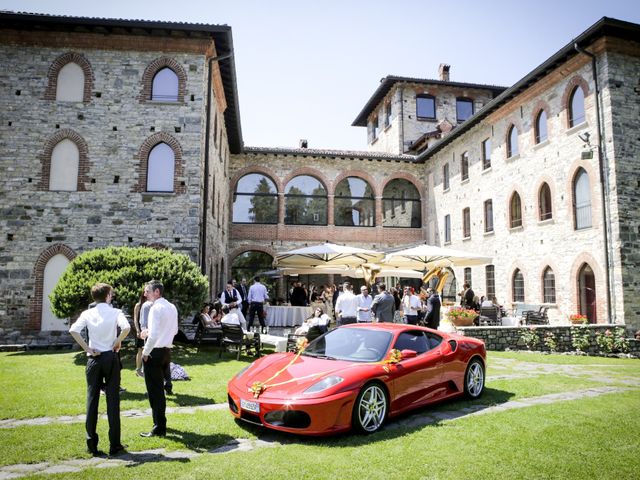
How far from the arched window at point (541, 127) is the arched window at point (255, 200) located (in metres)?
13.2

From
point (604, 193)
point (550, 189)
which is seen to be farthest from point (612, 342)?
point (550, 189)

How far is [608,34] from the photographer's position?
13977 mm

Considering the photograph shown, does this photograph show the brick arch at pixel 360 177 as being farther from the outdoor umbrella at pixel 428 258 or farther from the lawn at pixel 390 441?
the lawn at pixel 390 441

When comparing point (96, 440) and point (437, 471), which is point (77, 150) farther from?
point (437, 471)

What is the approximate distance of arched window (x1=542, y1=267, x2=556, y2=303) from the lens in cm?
1622

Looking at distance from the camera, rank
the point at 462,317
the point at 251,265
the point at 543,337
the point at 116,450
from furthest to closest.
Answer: the point at 251,265, the point at 462,317, the point at 543,337, the point at 116,450

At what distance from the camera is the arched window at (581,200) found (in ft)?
48.5

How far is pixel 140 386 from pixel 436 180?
2086cm

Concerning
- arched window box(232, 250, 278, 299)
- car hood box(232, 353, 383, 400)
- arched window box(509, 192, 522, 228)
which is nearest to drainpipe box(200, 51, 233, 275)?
arched window box(232, 250, 278, 299)

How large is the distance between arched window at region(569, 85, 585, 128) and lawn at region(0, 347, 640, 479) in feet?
35.0

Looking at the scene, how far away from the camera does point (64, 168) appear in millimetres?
14648

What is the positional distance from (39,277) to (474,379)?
43.0 feet

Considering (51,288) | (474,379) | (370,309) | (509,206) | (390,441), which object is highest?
(509,206)

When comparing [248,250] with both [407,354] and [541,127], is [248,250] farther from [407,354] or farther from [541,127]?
[407,354]
